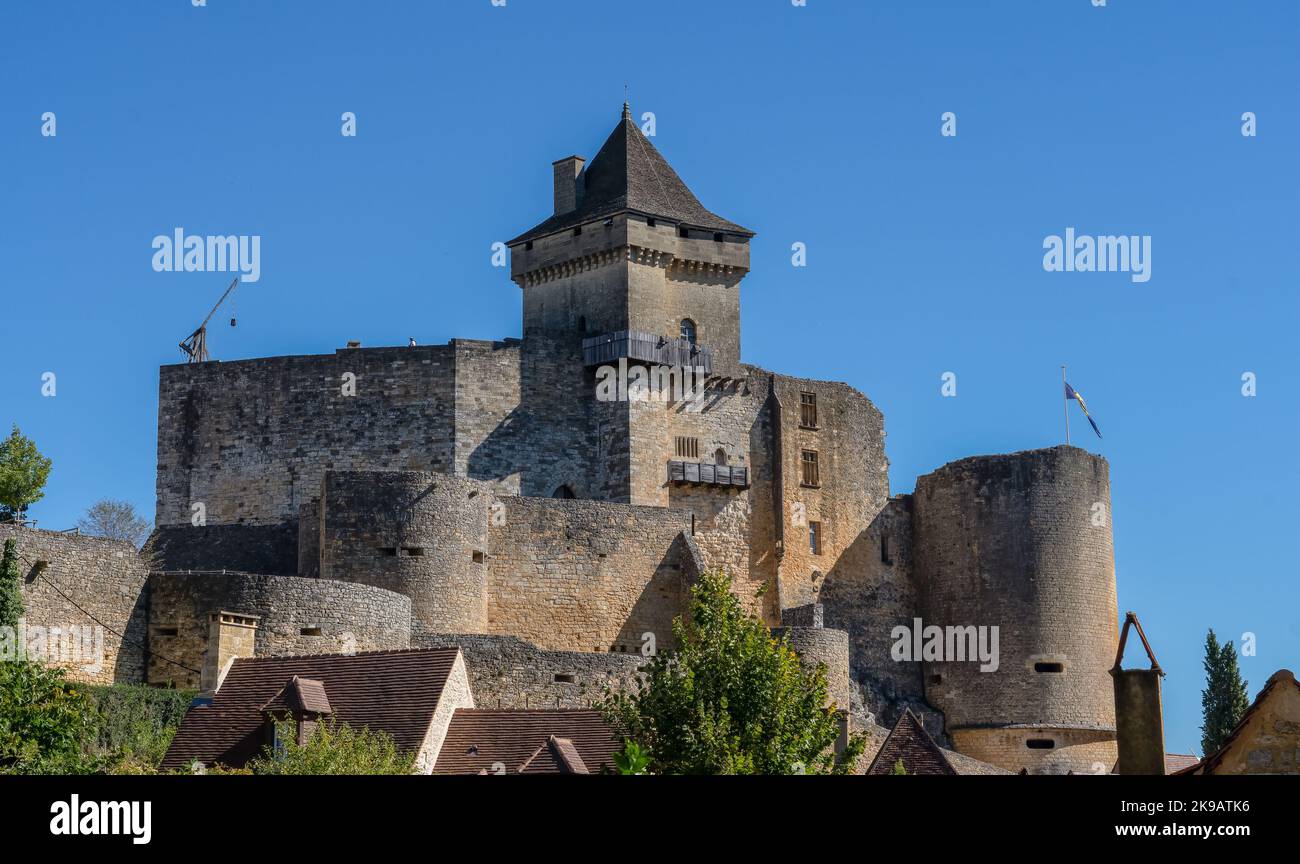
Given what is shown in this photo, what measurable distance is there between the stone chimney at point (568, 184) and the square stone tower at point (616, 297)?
1.7 inches

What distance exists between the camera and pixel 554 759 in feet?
103

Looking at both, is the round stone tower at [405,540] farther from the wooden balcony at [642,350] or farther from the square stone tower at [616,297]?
the wooden balcony at [642,350]

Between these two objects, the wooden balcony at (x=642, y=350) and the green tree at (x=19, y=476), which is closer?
the green tree at (x=19, y=476)

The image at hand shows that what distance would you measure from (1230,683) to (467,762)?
3286cm

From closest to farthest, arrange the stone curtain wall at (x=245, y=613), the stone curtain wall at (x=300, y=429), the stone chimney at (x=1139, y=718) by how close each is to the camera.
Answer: the stone chimney at (x=1139, y=718) → the stone curtain wall at (x=245, y=613) → the stone curtain wall at (x=300, y=429)

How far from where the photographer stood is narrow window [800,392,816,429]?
5672 centimetres

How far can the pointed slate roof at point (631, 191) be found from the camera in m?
56.9

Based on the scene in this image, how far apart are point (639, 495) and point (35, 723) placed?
2709 cm

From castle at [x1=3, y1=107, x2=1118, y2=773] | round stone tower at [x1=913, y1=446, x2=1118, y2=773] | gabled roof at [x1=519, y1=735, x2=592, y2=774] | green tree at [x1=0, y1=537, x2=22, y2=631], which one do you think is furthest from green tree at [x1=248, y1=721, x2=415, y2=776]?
round stone tower at [x1=913, y1=446, x2=1118, y2=773]

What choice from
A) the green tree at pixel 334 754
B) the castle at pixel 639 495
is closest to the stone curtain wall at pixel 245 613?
the castle at pixel 639 495

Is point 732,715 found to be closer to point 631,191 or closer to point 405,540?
point 405,540

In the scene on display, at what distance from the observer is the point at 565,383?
5422 cm

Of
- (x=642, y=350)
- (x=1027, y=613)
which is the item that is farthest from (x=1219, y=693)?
(x=642, y=350)
